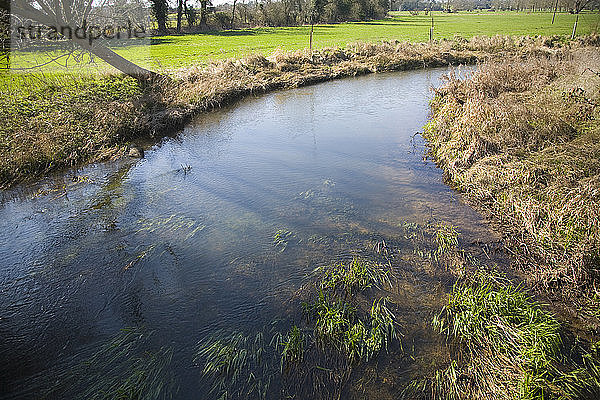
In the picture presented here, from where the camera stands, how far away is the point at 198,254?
19.1ft

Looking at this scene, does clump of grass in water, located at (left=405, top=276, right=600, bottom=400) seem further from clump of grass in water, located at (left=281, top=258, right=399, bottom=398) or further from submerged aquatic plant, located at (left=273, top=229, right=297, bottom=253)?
submerged aquatic plant, located at (left=273, top=229, right=297, bottom=253)

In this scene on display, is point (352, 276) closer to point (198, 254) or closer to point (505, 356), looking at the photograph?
point (505, 356)

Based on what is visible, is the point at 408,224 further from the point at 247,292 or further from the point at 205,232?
the point at 205,232

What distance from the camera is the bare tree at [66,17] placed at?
12508 millimetres

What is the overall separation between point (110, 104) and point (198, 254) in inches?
320

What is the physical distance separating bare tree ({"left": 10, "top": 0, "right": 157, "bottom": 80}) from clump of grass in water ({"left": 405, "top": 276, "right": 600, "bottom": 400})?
15.1 metres

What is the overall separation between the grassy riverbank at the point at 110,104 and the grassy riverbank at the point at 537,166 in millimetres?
9157

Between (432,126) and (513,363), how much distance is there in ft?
26.2

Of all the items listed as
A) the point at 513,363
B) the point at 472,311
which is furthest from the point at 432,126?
the point at 513,363

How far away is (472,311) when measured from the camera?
422 centimetres

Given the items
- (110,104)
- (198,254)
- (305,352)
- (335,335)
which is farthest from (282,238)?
(110,104)

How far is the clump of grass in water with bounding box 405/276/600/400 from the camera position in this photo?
10.8ft

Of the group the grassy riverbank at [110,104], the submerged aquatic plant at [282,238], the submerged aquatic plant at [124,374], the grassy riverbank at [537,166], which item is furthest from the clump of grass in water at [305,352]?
the grassy riverbank at [110,104]

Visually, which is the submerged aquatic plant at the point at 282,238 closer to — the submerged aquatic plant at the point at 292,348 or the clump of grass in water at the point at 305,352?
the clump of grass in water at the point at 305,352
